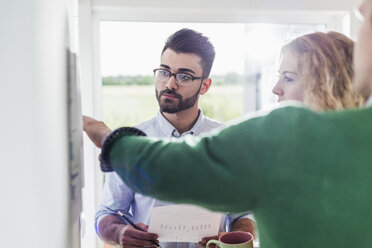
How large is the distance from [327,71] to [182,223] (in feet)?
1.95

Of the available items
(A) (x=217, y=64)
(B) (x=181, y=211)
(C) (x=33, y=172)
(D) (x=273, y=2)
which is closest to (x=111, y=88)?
(A) (x=217, y=64)

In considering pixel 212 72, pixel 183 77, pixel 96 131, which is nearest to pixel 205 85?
pixel 183 77

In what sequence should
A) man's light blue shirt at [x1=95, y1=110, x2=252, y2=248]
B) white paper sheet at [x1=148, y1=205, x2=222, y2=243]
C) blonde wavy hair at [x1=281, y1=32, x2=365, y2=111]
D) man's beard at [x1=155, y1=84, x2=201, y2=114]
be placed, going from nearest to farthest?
blonde wavy hair at [x1=281, y1=32, x2=365, y2=111] < white paper sheet at [x1=148, y1=205, x2=222, y2=243] < man's light blue shirt at [x1=95, y1=110, x2=252, y2=248] < man's beard at [x1=155, y1=84, x2=201, y2=114]

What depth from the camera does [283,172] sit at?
0.53 metres

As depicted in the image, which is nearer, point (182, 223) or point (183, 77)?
point (182, 223)

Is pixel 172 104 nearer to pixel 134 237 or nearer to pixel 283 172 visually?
pixel 134 237

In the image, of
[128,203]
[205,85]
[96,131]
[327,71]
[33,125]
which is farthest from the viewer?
[205,85]

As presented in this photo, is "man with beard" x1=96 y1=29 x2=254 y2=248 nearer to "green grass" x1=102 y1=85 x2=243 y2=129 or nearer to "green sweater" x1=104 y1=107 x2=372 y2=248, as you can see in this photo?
"green grass" x1=102 y1=85 x2=243 y2=129

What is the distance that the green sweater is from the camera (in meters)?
0.53

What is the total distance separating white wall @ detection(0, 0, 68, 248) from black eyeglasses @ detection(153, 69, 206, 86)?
789 mm

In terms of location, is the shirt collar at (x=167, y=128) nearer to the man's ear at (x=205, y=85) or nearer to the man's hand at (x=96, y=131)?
the man's ear at (x=205, y=85)

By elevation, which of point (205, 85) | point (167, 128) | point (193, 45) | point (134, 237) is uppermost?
point (193, 45)

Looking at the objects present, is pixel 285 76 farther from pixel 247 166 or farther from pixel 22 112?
pixel 22 112

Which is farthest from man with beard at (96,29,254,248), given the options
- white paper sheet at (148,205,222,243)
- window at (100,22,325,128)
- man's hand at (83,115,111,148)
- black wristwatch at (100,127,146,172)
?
black wristwatch at (100,127,146,172)
